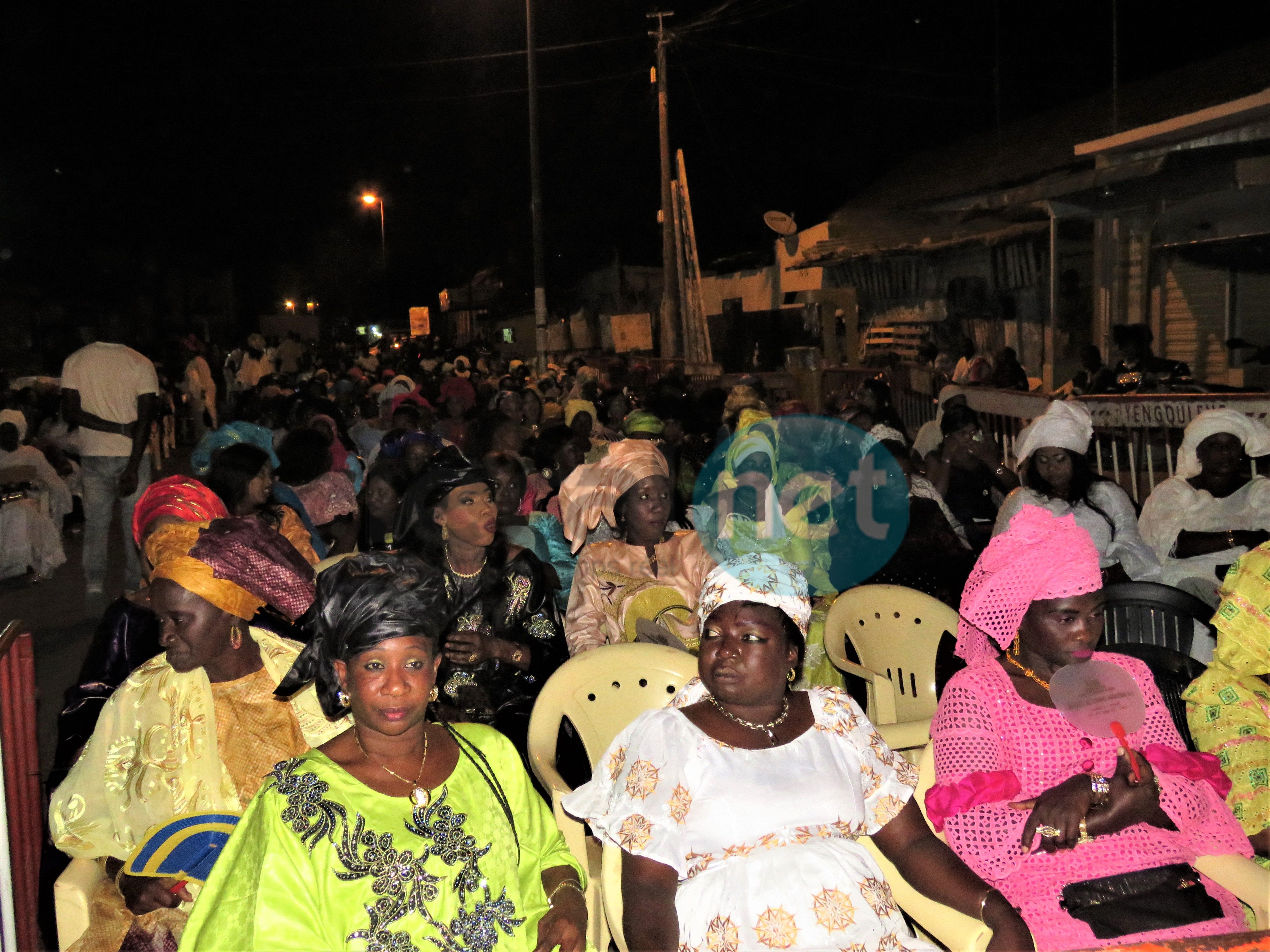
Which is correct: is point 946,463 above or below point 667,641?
above

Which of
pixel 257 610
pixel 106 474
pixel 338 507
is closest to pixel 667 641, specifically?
pixel 257 610

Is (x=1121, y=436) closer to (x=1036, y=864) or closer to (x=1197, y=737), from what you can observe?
(x=1197, y=737)

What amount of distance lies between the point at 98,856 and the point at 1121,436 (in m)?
8.16

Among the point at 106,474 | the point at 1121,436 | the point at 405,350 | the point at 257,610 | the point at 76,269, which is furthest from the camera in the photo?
the point at 405,350

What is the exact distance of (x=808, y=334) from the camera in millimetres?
24062

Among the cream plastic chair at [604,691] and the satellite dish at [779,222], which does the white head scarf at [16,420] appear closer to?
the cream plastic chair at [604,691]

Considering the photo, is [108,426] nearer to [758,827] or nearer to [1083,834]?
[758,827]

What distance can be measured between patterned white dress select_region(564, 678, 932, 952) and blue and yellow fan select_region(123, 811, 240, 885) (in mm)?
896

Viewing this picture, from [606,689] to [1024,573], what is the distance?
4.95ft

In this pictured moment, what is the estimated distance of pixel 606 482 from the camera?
510 cm

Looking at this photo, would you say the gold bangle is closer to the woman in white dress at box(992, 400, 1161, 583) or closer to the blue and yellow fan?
the blue and yellow fan

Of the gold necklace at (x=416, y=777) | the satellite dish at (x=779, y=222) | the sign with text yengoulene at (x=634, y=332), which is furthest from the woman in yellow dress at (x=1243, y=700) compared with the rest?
the sign with text yengoulene at (x=634, y=332)

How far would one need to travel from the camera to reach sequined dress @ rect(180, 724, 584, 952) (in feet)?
7.50

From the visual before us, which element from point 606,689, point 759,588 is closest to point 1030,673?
point 759,588
